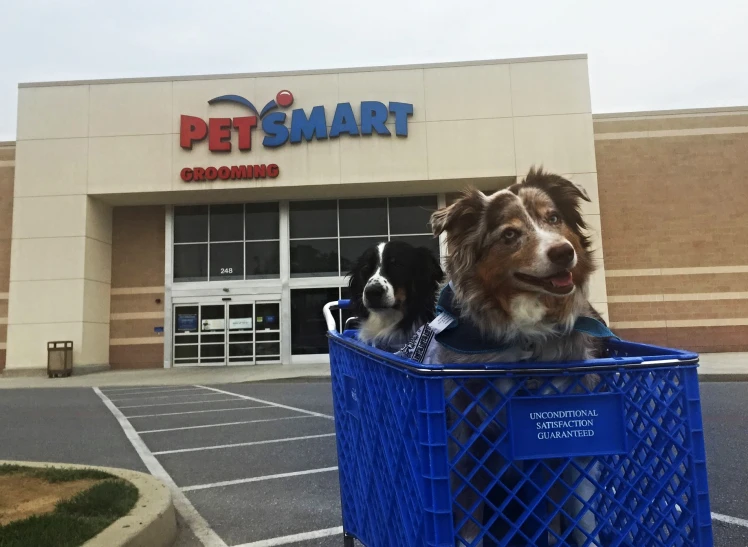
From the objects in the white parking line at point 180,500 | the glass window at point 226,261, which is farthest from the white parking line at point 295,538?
the glass window at point 226,261

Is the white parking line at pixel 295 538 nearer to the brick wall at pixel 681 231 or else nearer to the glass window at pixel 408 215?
the glass window at pixel 408 215

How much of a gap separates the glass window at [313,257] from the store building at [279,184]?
0.16 feet

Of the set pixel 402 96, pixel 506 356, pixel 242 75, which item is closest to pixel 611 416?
pixel 506 356

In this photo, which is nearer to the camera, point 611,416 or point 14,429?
point 611,416

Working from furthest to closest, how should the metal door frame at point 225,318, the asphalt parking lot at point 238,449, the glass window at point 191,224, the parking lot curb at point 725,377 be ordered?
the glass window at point 191,224, the metal door frame at point 225,318, the parking lot curb at point 725,377, the asphalt parking lot at point 238,449

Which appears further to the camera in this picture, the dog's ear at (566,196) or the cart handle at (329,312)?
the cart handle at (329,312)

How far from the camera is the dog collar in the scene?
1722 mm

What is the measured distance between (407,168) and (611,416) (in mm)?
16130

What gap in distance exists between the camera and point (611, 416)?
153 centimetres

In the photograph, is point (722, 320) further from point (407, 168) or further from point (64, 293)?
point (64, 293)

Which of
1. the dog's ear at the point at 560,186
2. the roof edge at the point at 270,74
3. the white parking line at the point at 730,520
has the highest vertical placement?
the roof edge at the point at 270,74

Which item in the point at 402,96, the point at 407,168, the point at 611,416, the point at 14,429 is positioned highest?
the point at 402,96

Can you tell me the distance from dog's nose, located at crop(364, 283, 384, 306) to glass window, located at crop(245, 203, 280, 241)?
51.6 feet

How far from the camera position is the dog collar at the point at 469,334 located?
172 cm
